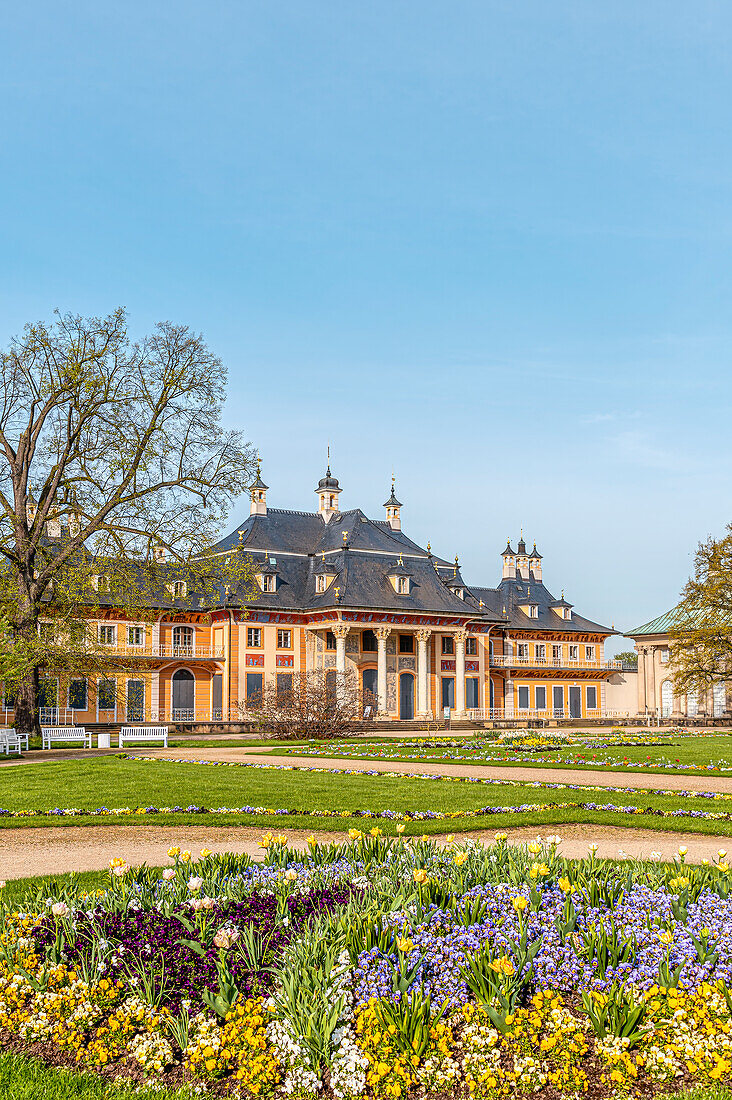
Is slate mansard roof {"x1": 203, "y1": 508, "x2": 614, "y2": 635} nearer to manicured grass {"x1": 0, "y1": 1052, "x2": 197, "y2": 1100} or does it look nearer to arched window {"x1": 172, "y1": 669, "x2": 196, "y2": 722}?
arched window {"x1": 172, "y1": 669, "x2": 196, "y2": 722}

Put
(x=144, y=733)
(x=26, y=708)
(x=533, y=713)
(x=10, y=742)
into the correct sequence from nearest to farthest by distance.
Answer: (x=10, y=742) < (x=26, y=708) < (x=144, y=733) < (x=533, y=713)

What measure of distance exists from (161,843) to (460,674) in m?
47.1

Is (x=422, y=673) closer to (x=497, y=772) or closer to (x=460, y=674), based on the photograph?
(x=460, y=674)

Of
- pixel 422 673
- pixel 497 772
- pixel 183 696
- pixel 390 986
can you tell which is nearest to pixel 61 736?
pixel 497 772

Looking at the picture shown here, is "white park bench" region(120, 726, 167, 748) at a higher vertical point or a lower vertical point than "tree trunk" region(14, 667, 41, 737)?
lower

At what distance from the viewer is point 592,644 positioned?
71625mm

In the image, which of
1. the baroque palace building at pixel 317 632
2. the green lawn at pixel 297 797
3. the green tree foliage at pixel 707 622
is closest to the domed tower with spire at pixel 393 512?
the baroque palace building at pixel 317 632

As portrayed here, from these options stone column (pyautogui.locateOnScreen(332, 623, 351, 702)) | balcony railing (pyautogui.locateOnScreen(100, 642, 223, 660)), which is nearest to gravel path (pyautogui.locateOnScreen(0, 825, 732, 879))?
balcony railing (pyautogui.locateOnScreen(100, 642, 223, 660))

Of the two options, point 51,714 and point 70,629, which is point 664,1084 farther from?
point 51,714

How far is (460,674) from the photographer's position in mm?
57531

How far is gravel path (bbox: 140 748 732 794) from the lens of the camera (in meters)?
17.9

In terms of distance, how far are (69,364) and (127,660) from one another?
22.1 m

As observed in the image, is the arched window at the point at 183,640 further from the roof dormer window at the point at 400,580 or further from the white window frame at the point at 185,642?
the roof dormer window at the point at 400,580

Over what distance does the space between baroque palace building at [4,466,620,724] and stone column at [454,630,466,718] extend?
0.21ft
